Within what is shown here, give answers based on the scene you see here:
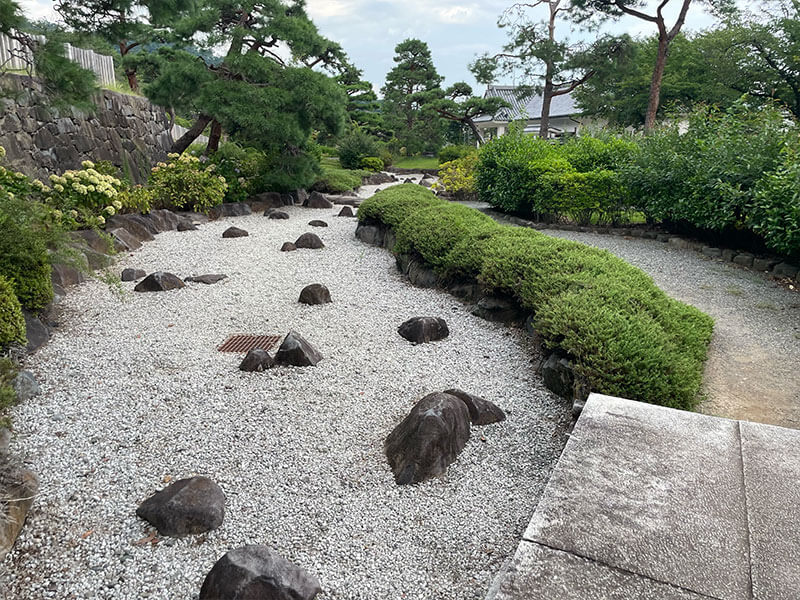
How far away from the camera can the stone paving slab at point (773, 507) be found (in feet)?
4.98

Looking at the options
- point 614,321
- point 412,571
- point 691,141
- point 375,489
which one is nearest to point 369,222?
point 691,141

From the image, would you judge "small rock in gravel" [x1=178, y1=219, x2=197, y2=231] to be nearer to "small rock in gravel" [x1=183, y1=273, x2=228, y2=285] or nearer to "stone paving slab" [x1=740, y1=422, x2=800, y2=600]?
"small rock in gravel" [x1=183, y1=273, x2=228, y2=285]

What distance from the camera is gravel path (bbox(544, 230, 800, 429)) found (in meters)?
3.14

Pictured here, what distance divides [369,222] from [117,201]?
10.8 feet

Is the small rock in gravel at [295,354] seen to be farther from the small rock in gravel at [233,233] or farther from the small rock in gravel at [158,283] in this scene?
the small rock in gravel at [233,233]

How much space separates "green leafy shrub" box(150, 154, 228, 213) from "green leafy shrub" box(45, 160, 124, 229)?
186cm

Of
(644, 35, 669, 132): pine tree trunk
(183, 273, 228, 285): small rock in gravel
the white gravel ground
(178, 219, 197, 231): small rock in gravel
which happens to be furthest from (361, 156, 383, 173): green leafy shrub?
the white gravel ground

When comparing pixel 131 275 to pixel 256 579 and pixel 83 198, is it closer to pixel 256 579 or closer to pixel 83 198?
pixel 83 198

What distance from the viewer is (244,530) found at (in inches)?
86.0

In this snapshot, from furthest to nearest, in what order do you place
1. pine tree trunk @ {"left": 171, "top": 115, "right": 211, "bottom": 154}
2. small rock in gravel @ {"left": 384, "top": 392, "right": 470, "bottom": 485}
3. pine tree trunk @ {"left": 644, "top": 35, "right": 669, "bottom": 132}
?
1. pine tree trunk @ {"left": 644, "top": 35, "right": 669, "bottom": 132}
2. pine tree trunk @ {"left": 171, "top": 115, "right": 211, "bottom": 154}
3. small rock in gravel @ {"left": 384, "top": 392, "right": 470, "bottom": 485}

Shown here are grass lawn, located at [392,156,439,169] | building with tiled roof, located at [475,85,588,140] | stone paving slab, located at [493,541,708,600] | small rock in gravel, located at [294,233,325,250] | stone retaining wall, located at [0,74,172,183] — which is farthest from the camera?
building with tiled roof, located at [475,85,588,140]

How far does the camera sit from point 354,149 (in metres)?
19.6

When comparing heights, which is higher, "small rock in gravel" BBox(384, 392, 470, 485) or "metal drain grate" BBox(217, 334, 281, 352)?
"small rock in gravel" BBox(384, 392, 470, 485)

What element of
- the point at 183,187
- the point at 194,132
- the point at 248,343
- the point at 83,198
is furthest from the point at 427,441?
the point at 194,132
